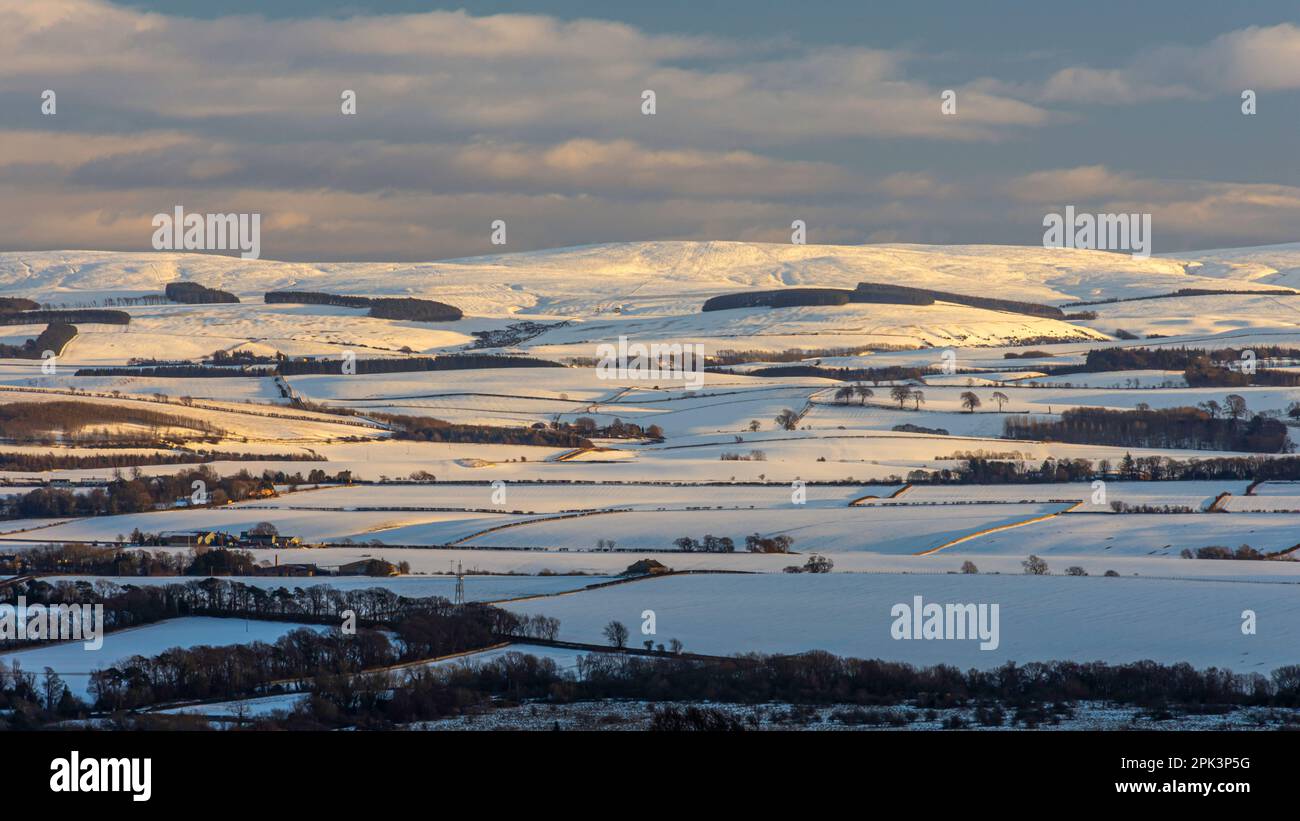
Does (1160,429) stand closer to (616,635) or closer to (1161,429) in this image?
(1161,429)

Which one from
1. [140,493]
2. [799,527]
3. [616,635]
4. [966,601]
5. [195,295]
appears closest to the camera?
[616,635]

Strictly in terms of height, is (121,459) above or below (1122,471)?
above

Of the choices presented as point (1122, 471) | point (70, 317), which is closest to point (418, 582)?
point (1122, 471)

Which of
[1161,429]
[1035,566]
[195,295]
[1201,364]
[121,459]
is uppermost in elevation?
[195,295]

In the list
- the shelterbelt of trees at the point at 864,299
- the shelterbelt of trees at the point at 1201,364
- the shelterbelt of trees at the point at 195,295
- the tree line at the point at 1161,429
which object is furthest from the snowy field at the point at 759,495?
the shelterbelt of trees at the point at 195,295

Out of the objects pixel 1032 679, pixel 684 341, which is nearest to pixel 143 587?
pixel 1032 679

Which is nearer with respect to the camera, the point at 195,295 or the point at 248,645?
the point at 248,645

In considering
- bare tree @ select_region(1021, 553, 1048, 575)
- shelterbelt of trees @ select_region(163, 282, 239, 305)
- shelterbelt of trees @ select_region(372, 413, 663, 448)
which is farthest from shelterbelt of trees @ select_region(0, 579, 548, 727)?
shelterbelt of trees @ select_region(163, 282, 239, 305)

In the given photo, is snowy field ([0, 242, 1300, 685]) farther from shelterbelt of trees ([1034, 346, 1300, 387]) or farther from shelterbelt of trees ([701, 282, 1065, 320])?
shelterbelt of trees ([701, 282, 1065, 320])
